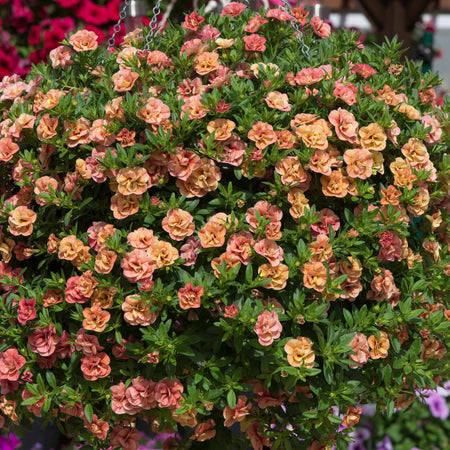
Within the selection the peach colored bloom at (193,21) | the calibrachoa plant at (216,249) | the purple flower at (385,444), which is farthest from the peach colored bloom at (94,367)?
the purple flower at (385,444)

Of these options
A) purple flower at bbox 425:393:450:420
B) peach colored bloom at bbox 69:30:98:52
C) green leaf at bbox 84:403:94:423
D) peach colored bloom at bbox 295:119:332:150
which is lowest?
purple flower at bbox 425:393:450:420

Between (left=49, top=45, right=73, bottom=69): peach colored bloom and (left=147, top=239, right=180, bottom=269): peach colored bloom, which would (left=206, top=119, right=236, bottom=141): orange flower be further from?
(left=49, top=45, right=73, bottom=69): peach colored bloom

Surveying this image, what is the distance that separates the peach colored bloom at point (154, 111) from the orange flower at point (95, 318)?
41cm

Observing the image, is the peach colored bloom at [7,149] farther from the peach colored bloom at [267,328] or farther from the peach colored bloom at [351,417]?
the peach colored bloom at [351,417]

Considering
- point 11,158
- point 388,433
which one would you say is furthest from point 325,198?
point 388,433

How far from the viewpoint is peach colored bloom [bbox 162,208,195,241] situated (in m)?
1.43

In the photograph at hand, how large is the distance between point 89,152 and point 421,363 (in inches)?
35.9

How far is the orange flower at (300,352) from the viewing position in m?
1.42

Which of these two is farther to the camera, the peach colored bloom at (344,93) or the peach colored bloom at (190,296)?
the peach colored bloom at (344,93)

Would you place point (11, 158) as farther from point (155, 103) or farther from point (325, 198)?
point (325, 198)

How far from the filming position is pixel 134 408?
1487 millimetres

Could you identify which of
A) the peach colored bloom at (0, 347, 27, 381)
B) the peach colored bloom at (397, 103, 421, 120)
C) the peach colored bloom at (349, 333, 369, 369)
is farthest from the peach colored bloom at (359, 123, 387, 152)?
the peach colored bloom at (0, 347, 27, 381)

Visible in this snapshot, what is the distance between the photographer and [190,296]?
1.38 metres

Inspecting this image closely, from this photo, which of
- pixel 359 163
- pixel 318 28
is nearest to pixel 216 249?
pixel 359 163
